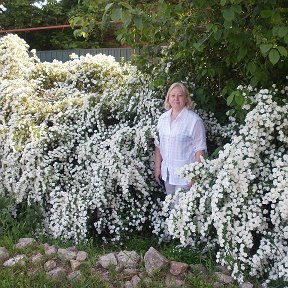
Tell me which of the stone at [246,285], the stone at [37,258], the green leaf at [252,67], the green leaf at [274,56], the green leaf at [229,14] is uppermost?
the green leaf at [229,14]

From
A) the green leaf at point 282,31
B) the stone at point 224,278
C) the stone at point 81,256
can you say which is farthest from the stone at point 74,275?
the green leaf at point 282,31

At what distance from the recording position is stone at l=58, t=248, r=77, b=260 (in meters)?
3.95

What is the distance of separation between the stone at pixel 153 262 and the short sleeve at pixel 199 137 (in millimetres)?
1090

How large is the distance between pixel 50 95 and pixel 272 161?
10.1 feet

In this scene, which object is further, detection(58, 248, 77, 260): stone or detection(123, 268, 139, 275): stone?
detection(58, 248, 77, 260): stone

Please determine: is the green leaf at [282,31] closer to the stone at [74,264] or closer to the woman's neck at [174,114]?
the woman's neck at [174,114]

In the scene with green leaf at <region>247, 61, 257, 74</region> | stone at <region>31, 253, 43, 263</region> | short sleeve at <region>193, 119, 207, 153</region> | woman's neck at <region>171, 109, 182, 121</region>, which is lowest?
stone at <region>31, 253, 43, 263</region>

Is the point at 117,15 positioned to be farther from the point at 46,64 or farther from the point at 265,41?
the point at 46,64

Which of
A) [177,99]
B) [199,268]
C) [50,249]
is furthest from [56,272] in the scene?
[177,99]

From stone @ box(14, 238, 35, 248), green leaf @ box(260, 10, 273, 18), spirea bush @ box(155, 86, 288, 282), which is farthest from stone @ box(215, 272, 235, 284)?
green leaf @ box(260, 10, 273, 18)

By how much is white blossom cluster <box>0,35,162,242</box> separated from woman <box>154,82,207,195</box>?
0.73ft

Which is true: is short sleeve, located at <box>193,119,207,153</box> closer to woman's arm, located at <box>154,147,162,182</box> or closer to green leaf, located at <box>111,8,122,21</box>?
woman's arm, located at <box>154,147,162,182</box>

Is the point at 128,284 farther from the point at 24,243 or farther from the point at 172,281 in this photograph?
the point at 24,243

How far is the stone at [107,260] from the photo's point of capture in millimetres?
3838
